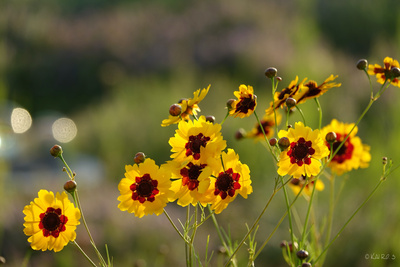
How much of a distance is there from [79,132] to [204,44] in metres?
3.96

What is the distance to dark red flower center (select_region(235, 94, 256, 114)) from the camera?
1.10 metres

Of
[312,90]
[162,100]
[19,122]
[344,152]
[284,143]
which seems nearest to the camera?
[284,143]

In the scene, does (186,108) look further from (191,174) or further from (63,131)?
(63,131)

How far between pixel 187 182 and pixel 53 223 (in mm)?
266

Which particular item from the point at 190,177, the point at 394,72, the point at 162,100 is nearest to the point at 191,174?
the point at 190,177

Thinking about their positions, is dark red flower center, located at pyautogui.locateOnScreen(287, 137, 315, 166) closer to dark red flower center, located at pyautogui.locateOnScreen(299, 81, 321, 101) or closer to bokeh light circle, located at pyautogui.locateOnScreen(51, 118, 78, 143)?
A: dark red flower center, located at pyautogui.locateOnScreen(299, 81, 321, 101)

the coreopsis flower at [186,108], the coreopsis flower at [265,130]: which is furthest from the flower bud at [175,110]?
the coreopsis flower at [265,130]

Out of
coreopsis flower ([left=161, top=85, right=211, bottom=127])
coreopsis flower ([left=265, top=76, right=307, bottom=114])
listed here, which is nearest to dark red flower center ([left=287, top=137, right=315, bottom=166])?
coreopsis flower ([left=265, top=76, right=307, bottom=114])

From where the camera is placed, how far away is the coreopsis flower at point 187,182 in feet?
3.24

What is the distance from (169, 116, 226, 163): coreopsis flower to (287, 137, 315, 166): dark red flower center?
14cm

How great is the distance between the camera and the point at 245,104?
112 centimetres

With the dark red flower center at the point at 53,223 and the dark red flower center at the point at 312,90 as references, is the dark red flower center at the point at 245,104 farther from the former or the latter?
the dark red flower center at the point at 53,223

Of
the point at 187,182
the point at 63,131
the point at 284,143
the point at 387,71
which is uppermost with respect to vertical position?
the point at 387,71

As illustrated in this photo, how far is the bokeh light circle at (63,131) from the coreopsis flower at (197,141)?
536 cm
